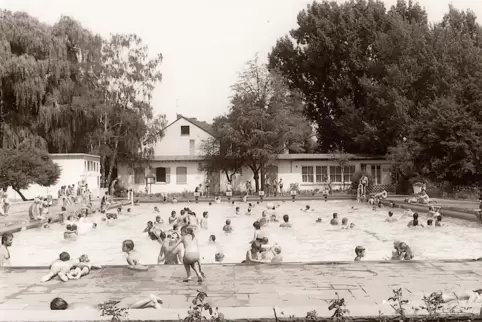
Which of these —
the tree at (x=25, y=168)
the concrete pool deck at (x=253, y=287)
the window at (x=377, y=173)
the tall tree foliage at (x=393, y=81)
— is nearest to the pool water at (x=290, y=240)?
the concrete pool deck at (x=253, y=287)

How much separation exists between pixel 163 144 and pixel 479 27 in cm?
2908


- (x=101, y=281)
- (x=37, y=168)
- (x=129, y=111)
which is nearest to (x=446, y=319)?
(x=101, y=281)

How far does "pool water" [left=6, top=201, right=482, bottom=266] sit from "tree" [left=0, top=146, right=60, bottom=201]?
5.82 m

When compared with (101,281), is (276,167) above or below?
above

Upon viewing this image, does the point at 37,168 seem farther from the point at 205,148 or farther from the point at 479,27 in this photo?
the point at 479,27

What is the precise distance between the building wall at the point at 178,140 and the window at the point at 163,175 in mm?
4024

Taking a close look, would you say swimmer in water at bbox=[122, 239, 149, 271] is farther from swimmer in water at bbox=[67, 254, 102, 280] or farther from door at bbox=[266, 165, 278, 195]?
door at bbox=[266, 165, 278, 195]

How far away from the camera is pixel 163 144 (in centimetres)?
5003

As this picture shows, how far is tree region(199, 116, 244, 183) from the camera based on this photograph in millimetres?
43781

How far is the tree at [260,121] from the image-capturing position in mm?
42344

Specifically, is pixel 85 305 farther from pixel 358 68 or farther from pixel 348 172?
pixel 358 68

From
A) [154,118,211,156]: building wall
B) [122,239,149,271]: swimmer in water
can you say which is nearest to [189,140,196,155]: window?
[154,118,211,156]: building wall

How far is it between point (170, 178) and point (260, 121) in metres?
8.99

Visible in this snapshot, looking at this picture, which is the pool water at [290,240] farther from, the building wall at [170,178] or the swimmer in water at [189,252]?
the building wall at [170,178]
